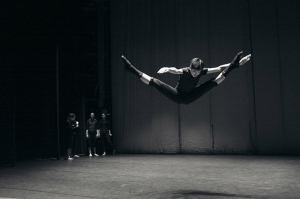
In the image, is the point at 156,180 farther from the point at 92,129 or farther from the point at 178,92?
the point at 92,129

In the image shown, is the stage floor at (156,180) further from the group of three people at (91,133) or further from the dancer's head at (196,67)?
the dancer's head at (196,67)

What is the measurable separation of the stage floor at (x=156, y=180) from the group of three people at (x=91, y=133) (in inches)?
57.9

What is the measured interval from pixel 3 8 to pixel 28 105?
315 cm

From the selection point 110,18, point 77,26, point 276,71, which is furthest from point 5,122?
point 276,71

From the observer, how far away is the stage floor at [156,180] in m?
4.60

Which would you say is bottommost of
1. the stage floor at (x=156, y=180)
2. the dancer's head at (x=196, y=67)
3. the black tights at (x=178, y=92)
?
the stage floor at (x=156, y=180)

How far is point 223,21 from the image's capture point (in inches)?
395

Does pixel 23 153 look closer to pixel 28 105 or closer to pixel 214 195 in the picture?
pixel 28 105

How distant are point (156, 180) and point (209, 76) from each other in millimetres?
5277

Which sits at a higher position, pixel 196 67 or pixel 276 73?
pixel 276 73

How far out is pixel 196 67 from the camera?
492 cm

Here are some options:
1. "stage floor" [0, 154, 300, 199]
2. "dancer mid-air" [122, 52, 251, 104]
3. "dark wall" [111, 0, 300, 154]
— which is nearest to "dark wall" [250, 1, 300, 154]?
"dark wall" [111, 0, 300, 154]

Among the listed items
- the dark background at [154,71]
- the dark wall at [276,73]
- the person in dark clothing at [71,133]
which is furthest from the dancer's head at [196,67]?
the person in dark clothing at [71,133]

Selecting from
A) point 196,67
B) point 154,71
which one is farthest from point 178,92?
point 154,71
